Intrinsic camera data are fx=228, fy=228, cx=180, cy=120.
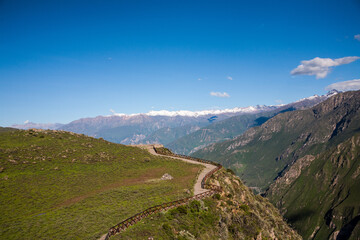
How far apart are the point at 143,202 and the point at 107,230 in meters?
10.7

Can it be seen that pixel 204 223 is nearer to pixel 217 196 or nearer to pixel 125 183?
pixel 217 196

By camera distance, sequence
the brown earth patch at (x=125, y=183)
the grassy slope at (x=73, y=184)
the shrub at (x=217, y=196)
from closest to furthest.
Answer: the grassy slope at (x=73, y=184) < the brown earth patch at (x=125, y=183) < the shrub at (x=217, y=196)

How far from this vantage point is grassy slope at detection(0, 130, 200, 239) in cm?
3572

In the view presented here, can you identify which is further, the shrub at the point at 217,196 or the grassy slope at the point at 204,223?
the shrub at the point at 217,196

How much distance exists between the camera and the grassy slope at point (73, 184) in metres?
35.7

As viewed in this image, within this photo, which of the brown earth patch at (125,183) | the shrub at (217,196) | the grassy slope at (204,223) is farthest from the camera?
the shrub at (217,196)

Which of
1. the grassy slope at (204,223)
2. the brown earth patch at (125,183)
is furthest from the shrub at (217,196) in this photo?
the brown earth patch at (125,183)

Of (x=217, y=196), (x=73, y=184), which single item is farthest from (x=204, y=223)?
(x=73, y=184)

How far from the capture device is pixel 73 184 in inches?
2114

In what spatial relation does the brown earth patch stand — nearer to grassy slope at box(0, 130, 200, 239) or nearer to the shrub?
grassy slope at box(0, 130, 200, 239)

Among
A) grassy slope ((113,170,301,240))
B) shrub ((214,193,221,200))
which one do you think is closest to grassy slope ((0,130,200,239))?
grassy slope ((113,170,301,240))

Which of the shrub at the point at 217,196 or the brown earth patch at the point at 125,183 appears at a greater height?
the brown earth patch at the point at 125,183

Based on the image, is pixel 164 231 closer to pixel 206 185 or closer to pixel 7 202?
pixel 206 185

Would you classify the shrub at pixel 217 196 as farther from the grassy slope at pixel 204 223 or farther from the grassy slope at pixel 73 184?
the grassy slope at pixel 73 184
